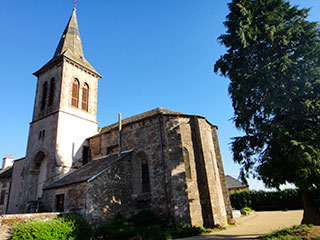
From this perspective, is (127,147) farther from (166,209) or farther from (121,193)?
(166,209)

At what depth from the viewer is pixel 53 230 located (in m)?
10.0

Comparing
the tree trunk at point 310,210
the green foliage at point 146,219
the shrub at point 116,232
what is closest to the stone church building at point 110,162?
the green foliage at point 146,219

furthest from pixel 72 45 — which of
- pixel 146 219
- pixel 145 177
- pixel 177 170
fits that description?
pixel 146 219

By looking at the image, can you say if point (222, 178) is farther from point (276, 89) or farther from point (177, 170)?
point (276, 89)

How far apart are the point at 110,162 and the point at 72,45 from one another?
15810 millimetres

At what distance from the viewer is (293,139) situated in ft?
33.1

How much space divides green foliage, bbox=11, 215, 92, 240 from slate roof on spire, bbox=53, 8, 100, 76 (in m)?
16.8

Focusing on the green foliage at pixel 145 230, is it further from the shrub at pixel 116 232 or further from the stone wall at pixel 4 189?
the stone wall at pixel 4 189

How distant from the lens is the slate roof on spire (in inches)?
933

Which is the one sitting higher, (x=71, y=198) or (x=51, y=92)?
(x=51, y=92)

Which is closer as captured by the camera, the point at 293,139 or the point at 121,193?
the point at 293,139

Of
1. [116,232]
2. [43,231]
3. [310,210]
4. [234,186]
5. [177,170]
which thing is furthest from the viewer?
[234,186]

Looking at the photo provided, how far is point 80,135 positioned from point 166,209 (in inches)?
448

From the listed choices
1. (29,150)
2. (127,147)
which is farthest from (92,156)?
Result: (29,150)
